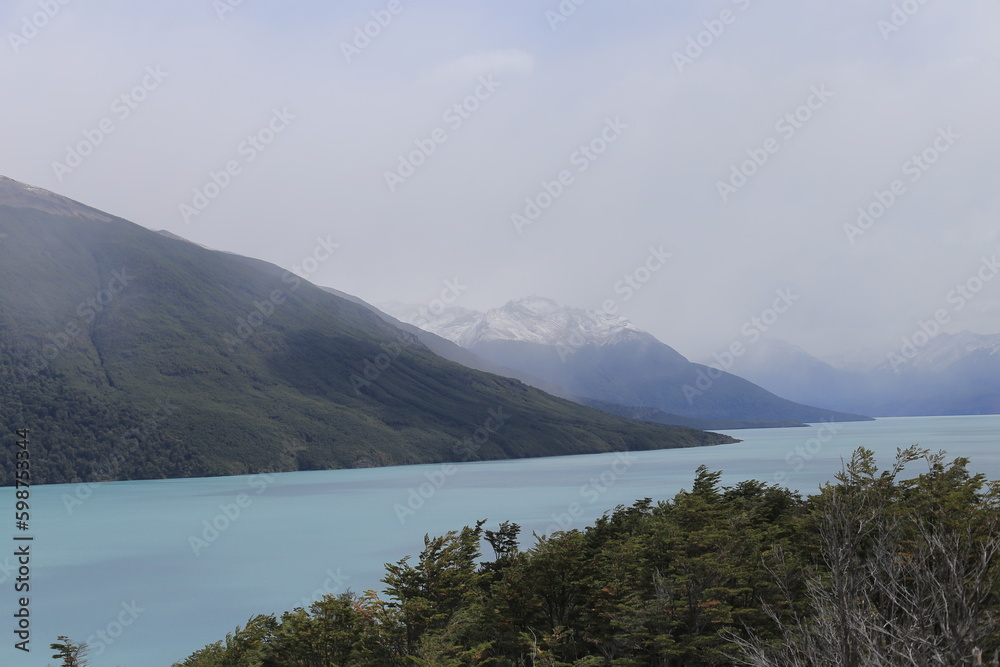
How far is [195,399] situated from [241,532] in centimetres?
9884

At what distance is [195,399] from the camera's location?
15388cm

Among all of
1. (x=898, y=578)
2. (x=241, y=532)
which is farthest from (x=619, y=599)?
(x=241, y=532)

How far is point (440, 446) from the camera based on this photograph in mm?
166625

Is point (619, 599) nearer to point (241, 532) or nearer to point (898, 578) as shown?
A: point (898, 578)

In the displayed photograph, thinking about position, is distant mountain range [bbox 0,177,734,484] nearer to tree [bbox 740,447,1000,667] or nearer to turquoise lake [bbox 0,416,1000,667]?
turquoise lake [bbox 0,416,1000,667]

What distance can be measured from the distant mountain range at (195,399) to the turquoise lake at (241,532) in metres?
16.7

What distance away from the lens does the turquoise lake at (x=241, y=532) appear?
3438cm

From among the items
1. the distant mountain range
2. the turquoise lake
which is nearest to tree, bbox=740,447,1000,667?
the turquoise lake

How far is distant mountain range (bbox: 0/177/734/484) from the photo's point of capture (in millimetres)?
136250

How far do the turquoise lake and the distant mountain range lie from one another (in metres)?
16.7

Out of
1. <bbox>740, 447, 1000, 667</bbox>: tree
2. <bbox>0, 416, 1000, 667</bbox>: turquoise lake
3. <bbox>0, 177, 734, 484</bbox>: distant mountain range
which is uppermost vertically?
<bbox>0, 177, 734, 484</bbox>: distant mountain range

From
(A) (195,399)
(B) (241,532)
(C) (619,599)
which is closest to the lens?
(C) (619,599)

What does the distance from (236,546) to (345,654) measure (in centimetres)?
4367

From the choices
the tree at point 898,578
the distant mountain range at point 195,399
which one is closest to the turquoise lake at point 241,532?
the distant mountain range at point 195,399
